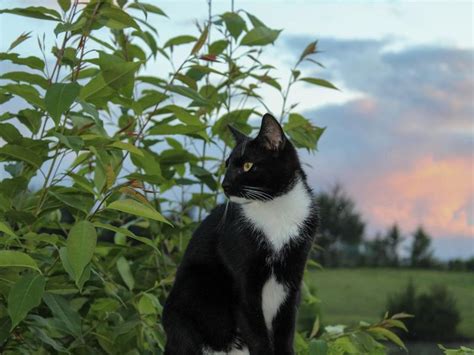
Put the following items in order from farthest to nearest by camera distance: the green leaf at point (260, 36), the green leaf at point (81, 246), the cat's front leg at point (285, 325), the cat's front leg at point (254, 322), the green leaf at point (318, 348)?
the green leaf at point (260, 36) → the green leaf at point (318, 348) → the cat's front leg at point (285, 325) → the cat's front leg at point (254, 322) → the green leaf at point (81, 246)

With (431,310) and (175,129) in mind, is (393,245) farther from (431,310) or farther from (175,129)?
(175,129)

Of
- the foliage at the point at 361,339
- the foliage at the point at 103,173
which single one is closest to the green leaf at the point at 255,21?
the foliage at the point at 103,173

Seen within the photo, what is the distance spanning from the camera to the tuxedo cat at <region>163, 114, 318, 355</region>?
8.06ft

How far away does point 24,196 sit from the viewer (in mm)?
2984

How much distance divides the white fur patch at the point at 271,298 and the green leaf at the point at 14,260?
31.2 inches

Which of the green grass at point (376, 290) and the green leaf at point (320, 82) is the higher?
the green leaf at point (320, 82)

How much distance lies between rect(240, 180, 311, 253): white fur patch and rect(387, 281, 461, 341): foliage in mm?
5949

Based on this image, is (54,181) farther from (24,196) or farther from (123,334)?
(123,334)

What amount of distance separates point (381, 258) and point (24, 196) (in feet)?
22.3

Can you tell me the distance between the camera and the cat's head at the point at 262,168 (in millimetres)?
2486

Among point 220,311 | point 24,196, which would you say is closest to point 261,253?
point 220,311

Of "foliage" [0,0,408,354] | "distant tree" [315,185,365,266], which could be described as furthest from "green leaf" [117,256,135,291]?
"distant tree" [315,185,365,266]

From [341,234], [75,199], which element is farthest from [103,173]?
[341,234]

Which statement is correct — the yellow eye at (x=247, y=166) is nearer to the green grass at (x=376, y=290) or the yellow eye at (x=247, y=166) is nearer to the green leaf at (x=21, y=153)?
the green leaf at (x=21, y=153)
